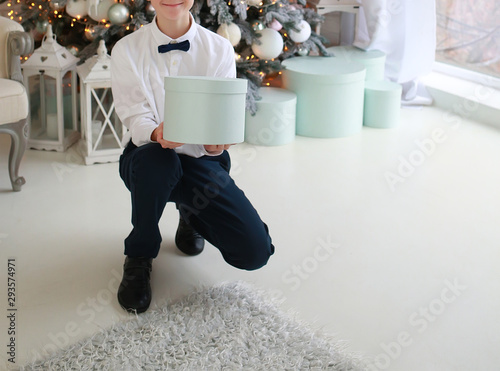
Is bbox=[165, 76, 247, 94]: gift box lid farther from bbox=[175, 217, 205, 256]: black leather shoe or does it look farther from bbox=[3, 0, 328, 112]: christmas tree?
bbox=[3, 0, 328, 112]: christmas tree

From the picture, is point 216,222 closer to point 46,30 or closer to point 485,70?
point 46,30

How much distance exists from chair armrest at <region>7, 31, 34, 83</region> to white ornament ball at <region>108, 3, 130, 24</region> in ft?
1.36

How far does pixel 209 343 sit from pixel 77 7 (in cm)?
179

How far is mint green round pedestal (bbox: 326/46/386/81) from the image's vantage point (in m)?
3.50

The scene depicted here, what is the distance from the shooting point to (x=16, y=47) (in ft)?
8.33

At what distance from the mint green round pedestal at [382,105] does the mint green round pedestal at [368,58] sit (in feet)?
0.37

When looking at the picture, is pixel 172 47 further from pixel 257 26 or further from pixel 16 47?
pixel 257 26

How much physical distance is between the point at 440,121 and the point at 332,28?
82 cm

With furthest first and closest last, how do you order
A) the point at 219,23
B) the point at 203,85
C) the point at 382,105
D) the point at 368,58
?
1. the point at 368,58
2. the point at 382,105
3. the point at 219,23
4. the point at 203,85

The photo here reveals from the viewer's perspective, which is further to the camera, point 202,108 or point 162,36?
point 162,36

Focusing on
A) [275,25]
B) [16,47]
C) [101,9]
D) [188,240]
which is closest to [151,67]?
[188,240]

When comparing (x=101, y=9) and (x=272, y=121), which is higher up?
(x=101, y=9)

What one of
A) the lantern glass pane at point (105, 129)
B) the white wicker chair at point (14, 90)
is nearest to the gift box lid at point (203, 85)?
the white wicker chair at point (14, 90)

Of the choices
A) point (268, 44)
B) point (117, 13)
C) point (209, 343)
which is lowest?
point (209, 343)
